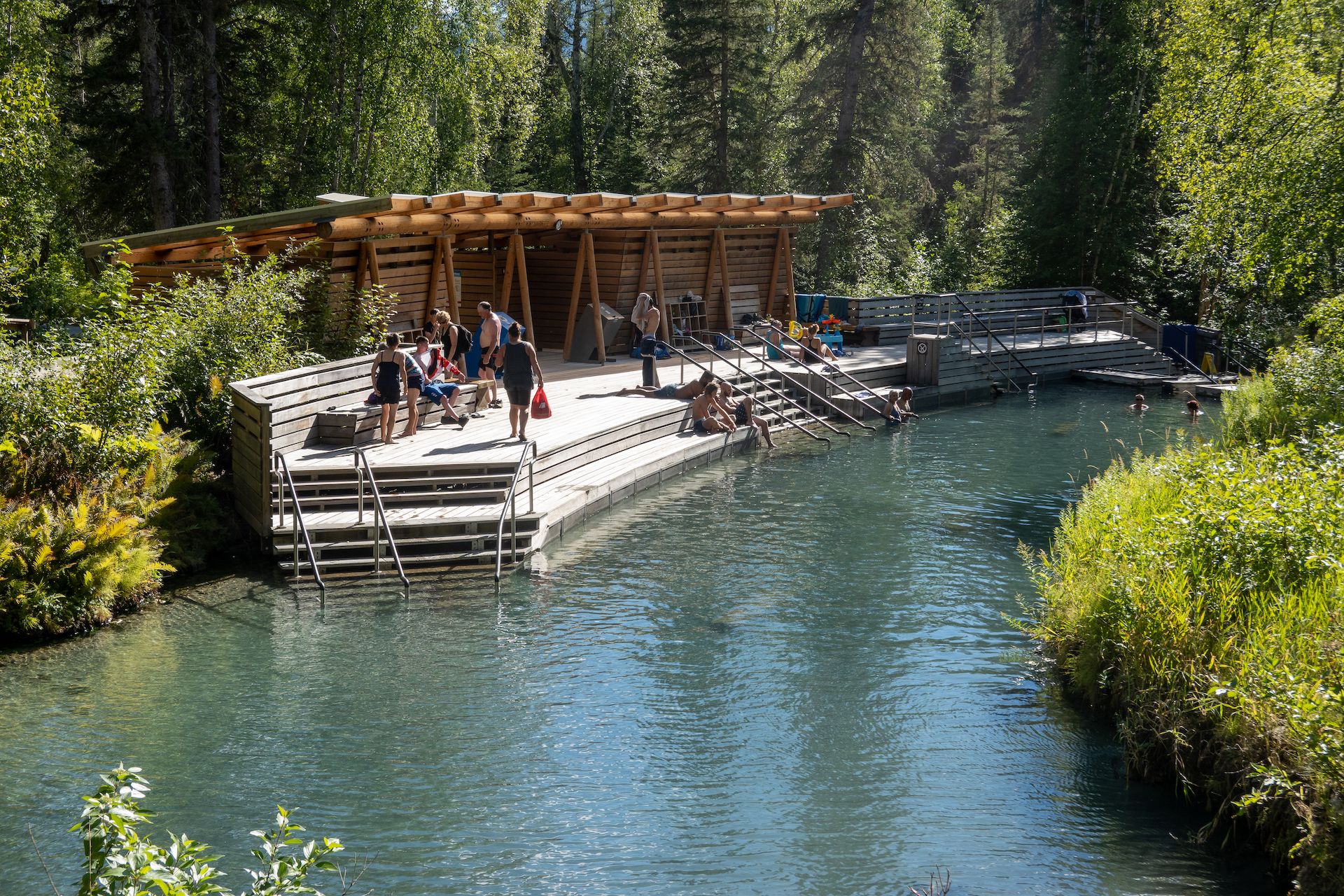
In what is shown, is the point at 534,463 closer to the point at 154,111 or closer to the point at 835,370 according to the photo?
the point at 835,370

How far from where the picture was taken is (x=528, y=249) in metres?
→ 25.3

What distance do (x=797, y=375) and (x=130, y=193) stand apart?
1522 centimetres

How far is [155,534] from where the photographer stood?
41.4 feet

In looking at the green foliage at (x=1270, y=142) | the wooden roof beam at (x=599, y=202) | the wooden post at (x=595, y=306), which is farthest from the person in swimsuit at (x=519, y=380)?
the green foliage at (x=1270, y=142)

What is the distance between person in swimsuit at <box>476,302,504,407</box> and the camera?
18016mm

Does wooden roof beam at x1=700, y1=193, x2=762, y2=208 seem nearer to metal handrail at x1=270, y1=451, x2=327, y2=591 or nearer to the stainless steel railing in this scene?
the stainless steel railing

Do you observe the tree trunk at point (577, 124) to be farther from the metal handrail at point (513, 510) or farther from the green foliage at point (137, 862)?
the green foliage at point (137, 862)

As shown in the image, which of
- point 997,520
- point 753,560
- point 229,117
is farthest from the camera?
point 229,117

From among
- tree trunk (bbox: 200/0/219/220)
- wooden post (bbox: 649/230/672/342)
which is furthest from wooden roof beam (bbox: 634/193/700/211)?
tree trunk (bbox: 200/0/219/220)

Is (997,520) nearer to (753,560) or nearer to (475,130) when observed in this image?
(753,560)

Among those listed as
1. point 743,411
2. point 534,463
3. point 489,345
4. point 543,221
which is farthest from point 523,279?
point 534,463

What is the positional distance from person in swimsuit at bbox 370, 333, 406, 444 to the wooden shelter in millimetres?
2862

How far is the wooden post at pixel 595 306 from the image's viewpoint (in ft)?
78.0

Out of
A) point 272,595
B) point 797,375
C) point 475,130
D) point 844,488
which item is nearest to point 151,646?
point 272,595
